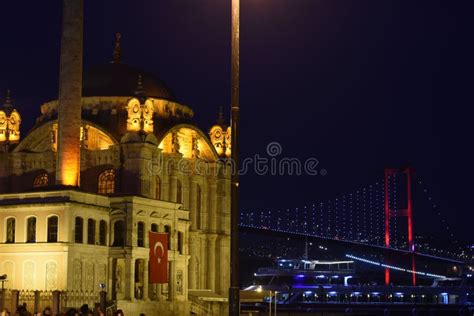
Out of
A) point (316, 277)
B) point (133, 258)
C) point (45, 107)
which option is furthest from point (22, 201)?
point (316, 277)

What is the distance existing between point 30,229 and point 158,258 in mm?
7563

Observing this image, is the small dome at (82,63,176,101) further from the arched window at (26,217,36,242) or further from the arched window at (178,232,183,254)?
the arched window at (26,217,36,242)

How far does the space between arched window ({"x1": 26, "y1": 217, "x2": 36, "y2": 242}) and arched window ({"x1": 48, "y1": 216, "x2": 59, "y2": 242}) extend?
1081 mm

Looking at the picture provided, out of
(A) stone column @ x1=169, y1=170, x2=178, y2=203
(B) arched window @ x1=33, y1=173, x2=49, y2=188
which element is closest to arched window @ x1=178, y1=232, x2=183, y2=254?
(A) stone column @ x1=169, y1=170, x2=178, y2=203

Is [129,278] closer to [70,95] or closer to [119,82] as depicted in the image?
[70,95]

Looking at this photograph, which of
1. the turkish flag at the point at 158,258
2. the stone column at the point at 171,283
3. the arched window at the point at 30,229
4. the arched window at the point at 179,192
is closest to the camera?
the arched window at the point at 30,229

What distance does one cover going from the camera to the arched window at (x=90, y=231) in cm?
5353

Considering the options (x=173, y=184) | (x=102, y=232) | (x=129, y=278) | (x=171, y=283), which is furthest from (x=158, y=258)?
(x=173, y=184)

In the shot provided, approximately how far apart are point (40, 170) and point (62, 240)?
1304cm

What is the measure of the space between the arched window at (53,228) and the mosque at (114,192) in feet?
0.20

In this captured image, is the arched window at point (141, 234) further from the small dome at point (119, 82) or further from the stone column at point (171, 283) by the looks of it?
the small dome at point (119, 82)

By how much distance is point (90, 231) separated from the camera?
2120 inches

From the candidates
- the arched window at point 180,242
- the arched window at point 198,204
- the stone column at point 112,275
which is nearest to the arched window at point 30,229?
the stone column at point 112,275

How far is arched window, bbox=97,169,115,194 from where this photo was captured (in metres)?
61.0
